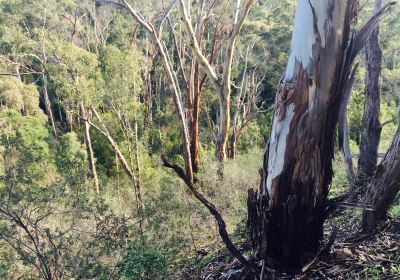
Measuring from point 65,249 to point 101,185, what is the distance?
774 centimetres

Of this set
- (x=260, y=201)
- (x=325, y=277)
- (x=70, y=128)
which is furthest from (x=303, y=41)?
(x=70, y=128)

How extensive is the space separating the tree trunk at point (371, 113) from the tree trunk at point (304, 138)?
253cm

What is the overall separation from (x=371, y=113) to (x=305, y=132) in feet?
8.99

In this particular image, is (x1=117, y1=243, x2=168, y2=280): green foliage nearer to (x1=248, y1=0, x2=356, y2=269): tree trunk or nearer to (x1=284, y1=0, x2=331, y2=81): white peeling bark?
(x1=248, y1=0, x2=356, y2=269): tree trunk

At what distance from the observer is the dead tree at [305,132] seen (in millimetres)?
1660

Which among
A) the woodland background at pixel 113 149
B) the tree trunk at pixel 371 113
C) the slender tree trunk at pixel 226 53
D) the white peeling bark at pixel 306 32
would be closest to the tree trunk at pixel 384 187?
the white peeling bark at pixel 306 32

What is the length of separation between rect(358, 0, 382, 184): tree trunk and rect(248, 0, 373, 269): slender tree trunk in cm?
253

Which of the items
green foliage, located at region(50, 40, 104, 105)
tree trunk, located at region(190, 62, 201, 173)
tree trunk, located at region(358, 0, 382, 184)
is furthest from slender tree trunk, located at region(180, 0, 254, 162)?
green foliage, located at region(50, 40, 104, 105)

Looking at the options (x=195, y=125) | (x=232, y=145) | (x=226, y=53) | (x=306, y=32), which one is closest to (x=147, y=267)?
(x=306, y=32)

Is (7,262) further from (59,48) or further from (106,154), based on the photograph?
(106,154)

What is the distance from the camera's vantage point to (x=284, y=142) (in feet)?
5.72

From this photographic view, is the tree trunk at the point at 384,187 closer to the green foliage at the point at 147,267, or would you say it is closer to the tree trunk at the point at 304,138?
the tree trunk at the point at 304,138

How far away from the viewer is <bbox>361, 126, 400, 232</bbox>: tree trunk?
2.00 meters

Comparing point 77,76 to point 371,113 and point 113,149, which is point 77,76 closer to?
point 113,149
